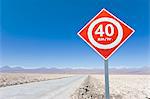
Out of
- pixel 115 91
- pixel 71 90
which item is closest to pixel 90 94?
pixel 115 91

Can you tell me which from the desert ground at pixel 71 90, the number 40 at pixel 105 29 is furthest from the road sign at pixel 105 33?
the desert ground at pixel 71 90

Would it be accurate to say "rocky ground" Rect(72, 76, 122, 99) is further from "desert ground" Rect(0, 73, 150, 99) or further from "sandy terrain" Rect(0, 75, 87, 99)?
"sandy terrain" Rect(0, 75, 87, 99)

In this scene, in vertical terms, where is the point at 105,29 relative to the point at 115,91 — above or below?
above

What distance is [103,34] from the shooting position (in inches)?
190

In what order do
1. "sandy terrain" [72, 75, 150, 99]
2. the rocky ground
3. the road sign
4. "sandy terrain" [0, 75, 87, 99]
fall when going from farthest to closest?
"sandy terrain" [0, 75, 87, 99], "sandy terrain" [72, 75, 150, 99], the rocky ground, the road sign

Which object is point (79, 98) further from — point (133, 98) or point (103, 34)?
point (103, 34)

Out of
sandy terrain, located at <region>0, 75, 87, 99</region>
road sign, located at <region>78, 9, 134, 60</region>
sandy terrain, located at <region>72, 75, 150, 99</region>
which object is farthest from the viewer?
sandy terrain, located at <region>0, 75, 87, 99</region>

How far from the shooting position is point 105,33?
4801 millimetres

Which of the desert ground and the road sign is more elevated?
the road sign

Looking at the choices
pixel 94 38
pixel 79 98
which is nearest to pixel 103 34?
pixel 94 38

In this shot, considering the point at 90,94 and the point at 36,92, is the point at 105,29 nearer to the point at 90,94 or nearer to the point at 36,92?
the point at 90,94

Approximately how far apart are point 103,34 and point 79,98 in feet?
38.6

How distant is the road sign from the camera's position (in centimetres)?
477

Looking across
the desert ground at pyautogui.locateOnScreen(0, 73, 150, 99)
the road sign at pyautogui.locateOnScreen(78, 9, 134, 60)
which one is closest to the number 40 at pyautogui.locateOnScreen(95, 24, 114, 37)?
the road sign at pyautogui.locateOnScreen(78, 9, 134, 60)
